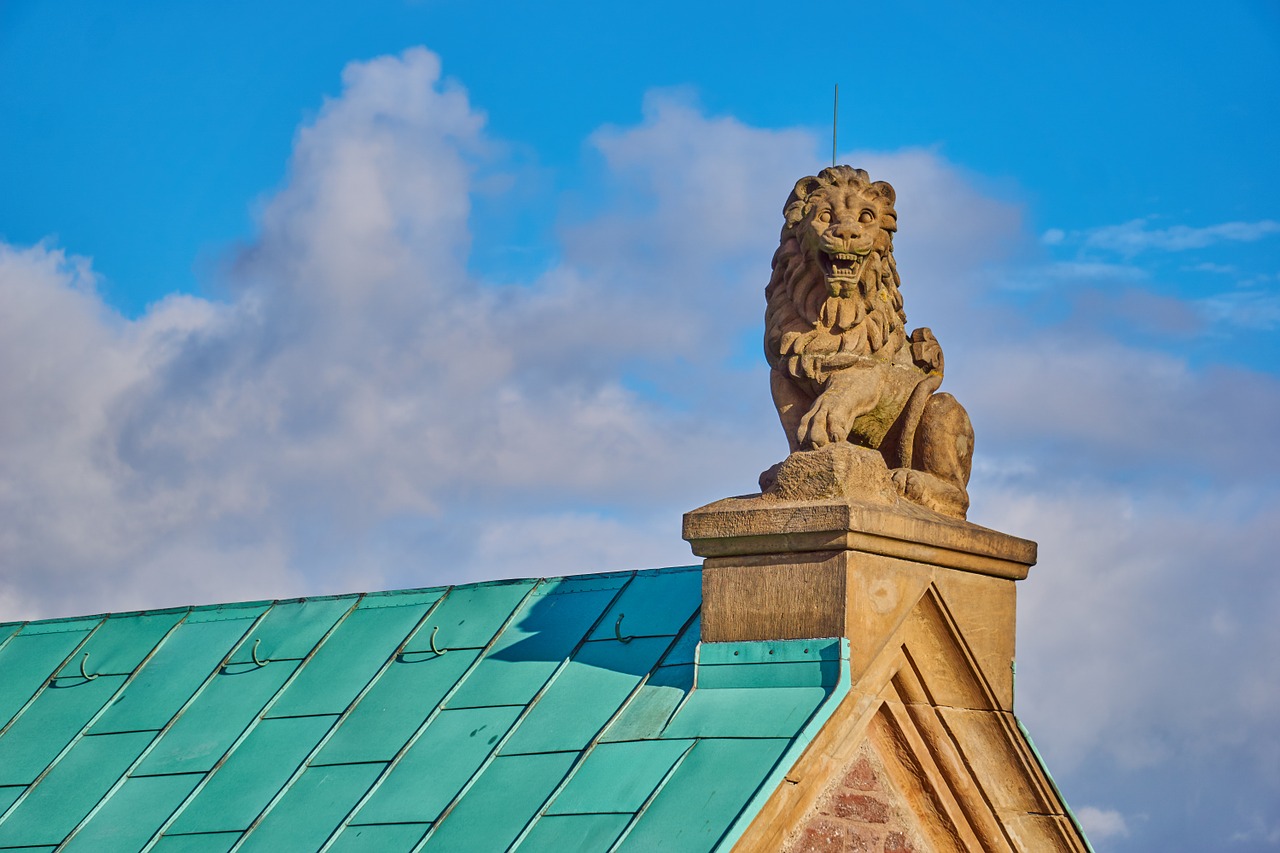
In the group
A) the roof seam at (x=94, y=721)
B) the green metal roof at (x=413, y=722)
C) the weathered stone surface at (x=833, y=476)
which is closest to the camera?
the green metal roof at (x=413, y=722)

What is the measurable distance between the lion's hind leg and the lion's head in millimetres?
444

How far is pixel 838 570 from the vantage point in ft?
34.9

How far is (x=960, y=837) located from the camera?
11133 millimetres

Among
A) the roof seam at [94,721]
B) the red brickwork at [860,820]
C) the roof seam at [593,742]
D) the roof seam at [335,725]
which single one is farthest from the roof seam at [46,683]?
the red brickwork at [860,820]

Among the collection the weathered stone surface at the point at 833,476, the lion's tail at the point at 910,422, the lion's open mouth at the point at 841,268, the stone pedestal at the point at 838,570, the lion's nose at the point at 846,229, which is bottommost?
the stone pedestal at the point at 838,570

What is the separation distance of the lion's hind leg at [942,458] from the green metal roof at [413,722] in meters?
1.30

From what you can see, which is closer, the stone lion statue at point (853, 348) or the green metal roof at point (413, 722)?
the green metal roof at point (413, 722)

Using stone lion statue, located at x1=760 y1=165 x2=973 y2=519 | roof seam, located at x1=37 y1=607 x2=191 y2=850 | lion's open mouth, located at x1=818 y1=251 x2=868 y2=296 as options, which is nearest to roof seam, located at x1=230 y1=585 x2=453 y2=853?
roof seam, located at x1=37 y1=607 x2=191 y2=850

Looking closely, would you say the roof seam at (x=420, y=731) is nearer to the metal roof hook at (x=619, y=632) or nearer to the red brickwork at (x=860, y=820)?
the metal roof hook at (x=619, y=632)

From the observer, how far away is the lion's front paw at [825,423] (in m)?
11.2

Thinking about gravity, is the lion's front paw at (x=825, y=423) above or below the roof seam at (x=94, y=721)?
above

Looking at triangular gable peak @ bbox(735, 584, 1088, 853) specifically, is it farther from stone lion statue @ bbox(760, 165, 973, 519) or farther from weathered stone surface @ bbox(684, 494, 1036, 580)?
stone lion statue @ bbox(760, 165, 973, 519)

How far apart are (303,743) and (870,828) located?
10.8ft

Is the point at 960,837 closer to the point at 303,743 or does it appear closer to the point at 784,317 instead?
the point at 784,317
